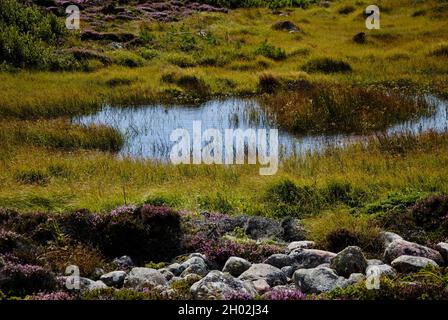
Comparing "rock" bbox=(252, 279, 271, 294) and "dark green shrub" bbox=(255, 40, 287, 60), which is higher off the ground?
"dark green shrub" bbox=(255, 40, 287, 60)

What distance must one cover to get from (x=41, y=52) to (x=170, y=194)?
1868cm

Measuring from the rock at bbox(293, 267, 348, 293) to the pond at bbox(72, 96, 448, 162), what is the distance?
8.71 meters

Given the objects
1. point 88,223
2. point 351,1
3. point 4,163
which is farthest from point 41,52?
point 351,1

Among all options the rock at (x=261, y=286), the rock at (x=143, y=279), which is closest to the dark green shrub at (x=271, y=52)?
the rock at (x=143, y=279)

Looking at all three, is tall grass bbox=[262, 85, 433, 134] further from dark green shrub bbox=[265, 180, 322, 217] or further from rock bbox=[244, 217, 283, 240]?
rock bbox=[244, 217, 283, 240]

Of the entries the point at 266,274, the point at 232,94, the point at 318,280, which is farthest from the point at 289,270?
the point at 232,94

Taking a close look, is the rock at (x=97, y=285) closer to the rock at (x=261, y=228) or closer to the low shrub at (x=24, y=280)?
the low shrub at (x=24, y=280)

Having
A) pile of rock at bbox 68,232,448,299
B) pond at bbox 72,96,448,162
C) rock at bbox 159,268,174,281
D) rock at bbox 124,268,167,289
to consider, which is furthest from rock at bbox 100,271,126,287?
pond at bbox 72,96,448,162

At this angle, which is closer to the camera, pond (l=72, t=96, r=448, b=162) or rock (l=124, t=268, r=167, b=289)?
rock (l=124, t=268, r=167, b=289)

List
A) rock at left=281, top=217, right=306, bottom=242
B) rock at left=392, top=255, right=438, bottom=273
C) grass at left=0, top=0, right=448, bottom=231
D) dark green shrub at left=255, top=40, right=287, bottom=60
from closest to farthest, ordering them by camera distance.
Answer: rock at left=392, top=255, right=438, bottom=273 → rock at left=281, top=217, right=306, bottom=242 → grass at left=0, top=0, right=448, bottom=231 → dark green shrub at left=255, top=40, right=287, bottom=60

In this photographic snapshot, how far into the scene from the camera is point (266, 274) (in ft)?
32.9

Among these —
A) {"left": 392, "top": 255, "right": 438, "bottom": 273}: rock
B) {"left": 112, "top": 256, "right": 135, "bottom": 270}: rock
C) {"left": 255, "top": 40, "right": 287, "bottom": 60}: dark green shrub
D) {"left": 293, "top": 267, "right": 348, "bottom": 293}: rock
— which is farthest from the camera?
{"left": 255, "top": 40, "right": 287, "bottom": 60}: dark green shrub

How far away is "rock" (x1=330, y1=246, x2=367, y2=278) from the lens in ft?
33.0

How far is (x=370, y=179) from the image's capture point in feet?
48.2
